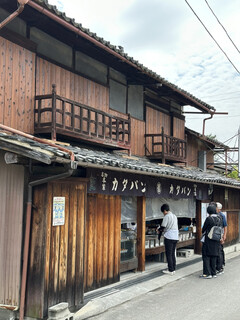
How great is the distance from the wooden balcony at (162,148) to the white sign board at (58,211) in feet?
27.0

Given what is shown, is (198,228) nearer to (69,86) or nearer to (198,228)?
(198,228)

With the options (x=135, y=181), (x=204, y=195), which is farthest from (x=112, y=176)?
(x=204, y=195)

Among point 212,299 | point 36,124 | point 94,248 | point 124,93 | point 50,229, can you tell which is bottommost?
point 212,299

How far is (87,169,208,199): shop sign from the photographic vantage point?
8594 mm

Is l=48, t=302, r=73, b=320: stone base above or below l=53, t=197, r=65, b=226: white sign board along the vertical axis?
below

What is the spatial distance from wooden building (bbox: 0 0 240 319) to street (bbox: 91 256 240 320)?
1.17m

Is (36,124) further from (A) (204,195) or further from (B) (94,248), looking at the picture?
(A) (204,195)

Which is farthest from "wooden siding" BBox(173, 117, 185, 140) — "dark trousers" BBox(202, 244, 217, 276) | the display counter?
"dark trousers" BBox(202, 244, 217, 276)

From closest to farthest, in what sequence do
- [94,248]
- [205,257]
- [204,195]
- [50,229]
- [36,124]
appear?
[50,229] → [94,248] → [36,124] → [205,257] → [204,195]

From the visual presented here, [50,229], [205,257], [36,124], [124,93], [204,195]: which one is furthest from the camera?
[204,195]

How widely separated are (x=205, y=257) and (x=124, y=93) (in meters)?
6.83

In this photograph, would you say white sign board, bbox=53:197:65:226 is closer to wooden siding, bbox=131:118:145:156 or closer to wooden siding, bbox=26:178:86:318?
wooden siding, bbox=26:178:86:318

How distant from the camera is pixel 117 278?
984cm

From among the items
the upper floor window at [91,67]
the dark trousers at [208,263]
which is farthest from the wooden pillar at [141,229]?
the upper floor window at [91,67]
